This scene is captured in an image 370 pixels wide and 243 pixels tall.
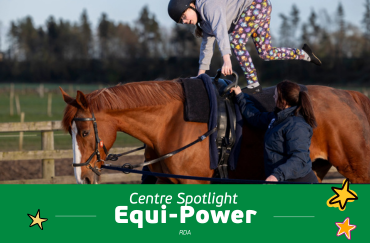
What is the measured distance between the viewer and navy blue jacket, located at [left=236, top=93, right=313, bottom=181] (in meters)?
3.03

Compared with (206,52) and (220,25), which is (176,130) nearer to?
(220,25)

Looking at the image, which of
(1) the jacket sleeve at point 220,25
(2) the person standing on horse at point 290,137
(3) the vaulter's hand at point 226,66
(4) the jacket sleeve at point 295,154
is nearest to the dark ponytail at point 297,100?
(2) the person standing on horse at point 290,137

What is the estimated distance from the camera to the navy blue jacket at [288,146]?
303 centimetres

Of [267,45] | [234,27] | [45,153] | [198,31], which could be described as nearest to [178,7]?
[198,31]

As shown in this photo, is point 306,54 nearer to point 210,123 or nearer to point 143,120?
point 210,123

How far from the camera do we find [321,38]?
57.8 meters

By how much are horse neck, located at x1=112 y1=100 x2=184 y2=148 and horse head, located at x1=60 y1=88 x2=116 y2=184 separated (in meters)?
0.25

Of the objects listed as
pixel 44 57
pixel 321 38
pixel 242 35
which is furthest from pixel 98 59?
pixel 242 35

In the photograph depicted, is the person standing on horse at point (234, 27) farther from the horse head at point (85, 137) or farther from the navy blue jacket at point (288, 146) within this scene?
the horse head at point (85, 137)

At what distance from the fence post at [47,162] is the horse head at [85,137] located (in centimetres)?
378

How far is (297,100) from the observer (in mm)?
3293

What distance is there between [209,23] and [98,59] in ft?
245

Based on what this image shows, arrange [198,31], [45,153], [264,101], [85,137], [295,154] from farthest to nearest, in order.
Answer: [45,153] < [198,31] < [264,101] < [85,137] < [295,154]

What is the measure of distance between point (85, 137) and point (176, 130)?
0.78 metres
